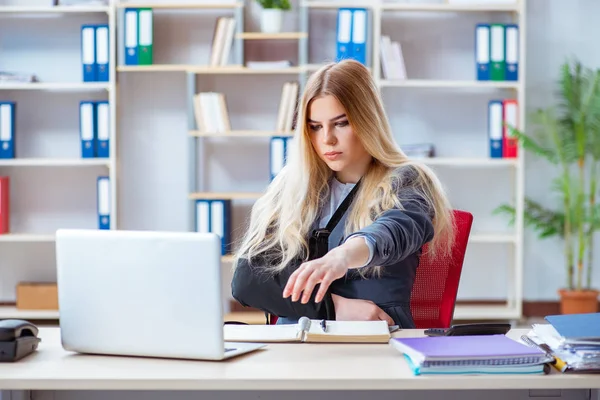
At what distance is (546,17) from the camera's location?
16.1ft

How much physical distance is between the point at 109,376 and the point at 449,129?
3864 mm

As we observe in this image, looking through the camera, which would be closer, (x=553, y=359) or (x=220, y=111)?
(x=553, y=359)

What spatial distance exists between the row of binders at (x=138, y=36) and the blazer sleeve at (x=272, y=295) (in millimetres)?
2914

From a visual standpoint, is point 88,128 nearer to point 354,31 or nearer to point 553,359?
point 354,31

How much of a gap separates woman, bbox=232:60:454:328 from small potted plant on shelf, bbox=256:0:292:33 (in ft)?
8.61

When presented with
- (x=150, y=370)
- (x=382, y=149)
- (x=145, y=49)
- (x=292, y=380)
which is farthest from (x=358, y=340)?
(x=145, y=49)

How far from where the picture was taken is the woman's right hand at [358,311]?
1.91 metres

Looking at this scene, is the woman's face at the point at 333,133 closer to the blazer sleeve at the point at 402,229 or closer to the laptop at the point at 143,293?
the blazer sleeve at the point at 402,229

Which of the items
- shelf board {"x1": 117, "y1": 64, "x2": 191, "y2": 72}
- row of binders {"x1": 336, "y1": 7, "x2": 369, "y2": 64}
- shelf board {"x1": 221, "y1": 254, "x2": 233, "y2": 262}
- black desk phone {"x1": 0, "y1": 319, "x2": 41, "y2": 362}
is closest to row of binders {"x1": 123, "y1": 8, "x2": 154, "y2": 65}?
shelf board {"x1": 117, "y1": 64, "x2": 191, "y2": 72}

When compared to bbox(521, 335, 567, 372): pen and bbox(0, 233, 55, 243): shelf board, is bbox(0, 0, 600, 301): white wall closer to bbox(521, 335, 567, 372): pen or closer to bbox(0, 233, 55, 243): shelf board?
bbox(0, 233, 55, 243): shelf board

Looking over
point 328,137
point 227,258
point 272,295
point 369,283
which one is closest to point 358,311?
point 369,283

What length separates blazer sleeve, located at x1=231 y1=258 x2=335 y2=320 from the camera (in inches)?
76.8

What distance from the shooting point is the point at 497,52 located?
4.62 m

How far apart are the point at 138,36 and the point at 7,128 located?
89 cm
